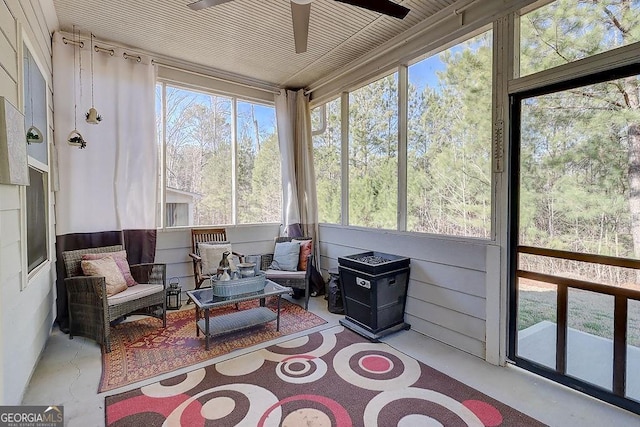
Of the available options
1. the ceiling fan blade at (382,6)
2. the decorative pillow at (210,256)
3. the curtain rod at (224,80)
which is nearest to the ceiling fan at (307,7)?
the ceiling fan blade at (382,6)

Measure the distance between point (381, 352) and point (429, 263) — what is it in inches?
36.7

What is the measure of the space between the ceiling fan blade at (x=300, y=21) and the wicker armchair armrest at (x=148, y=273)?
2.56 meters

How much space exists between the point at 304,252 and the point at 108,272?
2100 millimetres

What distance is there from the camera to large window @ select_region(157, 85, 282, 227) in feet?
12.9

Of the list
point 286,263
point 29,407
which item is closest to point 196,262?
point 286,263

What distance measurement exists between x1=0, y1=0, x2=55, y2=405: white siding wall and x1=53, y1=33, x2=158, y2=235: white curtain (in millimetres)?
747

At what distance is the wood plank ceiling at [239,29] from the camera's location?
109 inches

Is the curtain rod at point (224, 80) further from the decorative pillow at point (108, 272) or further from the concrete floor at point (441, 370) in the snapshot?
the concrete floor at point (441, 370)

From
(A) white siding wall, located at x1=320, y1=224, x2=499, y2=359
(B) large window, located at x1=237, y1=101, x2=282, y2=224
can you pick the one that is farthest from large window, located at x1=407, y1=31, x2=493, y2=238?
(B) large window, located at x1=237, y1=101, x2=282, y2=224

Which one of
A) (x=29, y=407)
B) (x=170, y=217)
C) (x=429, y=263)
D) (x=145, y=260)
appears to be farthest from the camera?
(x=170, y=217)

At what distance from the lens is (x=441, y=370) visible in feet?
7.89

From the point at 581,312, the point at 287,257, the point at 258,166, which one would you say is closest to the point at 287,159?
the point at 258,166

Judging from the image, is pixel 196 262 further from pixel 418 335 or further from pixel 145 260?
pixel 418 335

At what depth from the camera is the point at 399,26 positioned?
310 centimetres
